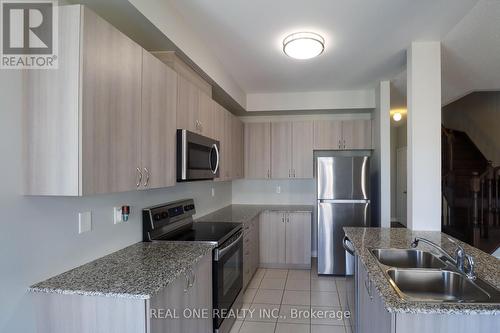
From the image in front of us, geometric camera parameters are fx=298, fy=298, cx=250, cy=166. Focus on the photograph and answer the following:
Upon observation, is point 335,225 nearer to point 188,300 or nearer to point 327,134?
point 327,134

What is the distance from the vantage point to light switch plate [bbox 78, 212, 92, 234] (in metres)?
1.73

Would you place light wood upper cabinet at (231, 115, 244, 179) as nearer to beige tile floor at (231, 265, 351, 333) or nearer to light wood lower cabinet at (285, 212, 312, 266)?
light wood lower cabinet at (285, 212, 312, 266)

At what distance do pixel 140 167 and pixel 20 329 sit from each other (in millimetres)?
948

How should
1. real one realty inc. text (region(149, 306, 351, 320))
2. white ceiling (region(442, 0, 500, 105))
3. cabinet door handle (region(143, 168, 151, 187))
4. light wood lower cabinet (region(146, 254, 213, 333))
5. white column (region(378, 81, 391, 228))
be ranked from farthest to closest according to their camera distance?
1. white column (region(378, 81, 391, 228))
2. real one realty inc. text (region(149, 306, 351, 320))
3. white ceiling (region(442, 0, 500, 105))
4. cabinet door handle (region(143, 168, 151, 187))
5. light wood lower cabinet (region(146, 254, 213, 333))

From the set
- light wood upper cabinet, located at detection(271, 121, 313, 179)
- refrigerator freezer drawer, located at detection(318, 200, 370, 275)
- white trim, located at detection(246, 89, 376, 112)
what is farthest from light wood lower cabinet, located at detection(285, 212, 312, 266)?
white trim, located at detection(246, 89, 376, 112)

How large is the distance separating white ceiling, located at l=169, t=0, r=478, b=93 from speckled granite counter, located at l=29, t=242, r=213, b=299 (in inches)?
68.2

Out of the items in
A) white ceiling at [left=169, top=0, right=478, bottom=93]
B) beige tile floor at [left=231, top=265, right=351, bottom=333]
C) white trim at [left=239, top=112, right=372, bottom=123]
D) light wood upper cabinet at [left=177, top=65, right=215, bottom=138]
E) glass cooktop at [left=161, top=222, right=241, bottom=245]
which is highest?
white ceiling at [left=169, top=0, right=478, bottom=93]

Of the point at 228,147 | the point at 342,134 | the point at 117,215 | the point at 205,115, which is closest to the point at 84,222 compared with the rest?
the point at 117,215

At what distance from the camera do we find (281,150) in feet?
15.4

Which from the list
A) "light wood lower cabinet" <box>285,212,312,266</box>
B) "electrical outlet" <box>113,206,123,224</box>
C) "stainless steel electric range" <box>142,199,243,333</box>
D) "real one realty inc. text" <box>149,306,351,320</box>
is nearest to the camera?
"electrical outlet" <box>113,206,123,224</box>

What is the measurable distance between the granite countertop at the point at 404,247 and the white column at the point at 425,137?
0.66ft

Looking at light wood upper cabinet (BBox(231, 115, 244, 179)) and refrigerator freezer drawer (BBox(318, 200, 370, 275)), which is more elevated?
light wood upper cabinet (BBox(231, 115, 244, 179))

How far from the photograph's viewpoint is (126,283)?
1458 mm

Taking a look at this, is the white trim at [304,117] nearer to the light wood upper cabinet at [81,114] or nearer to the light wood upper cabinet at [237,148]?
the light wood upper cabinet at [237,148]
